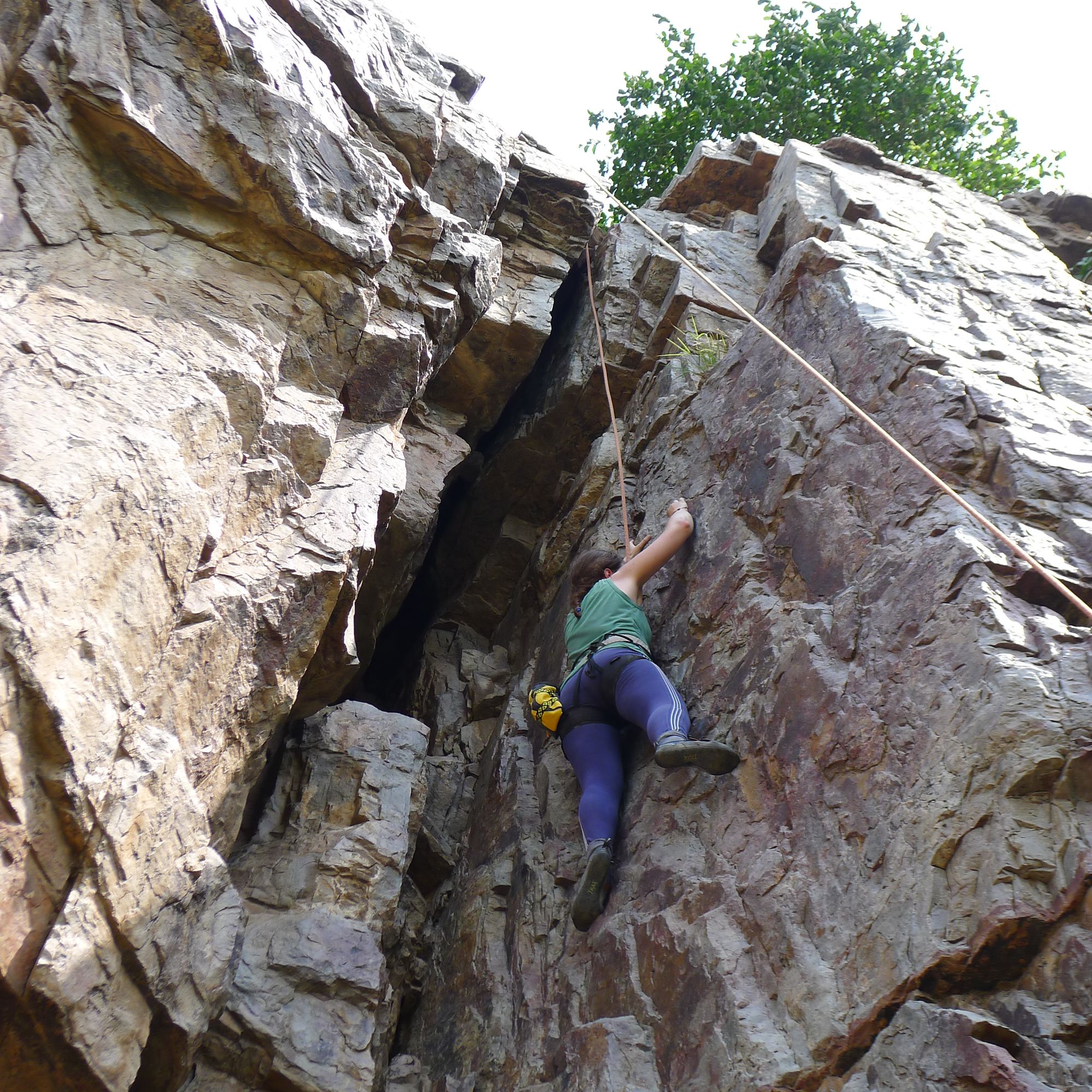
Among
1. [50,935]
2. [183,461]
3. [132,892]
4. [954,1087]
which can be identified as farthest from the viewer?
[183,461]

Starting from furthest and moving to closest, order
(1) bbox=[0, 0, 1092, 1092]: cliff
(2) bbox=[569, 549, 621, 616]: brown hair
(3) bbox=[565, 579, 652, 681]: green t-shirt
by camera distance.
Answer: (2) bbox=[569, 549, 621, 616]: brown hair, (3) bbox=[565, 579, 652, 681]: green t-shirt, (1) bbox=[0, 0, 1092, 1092]: cliff

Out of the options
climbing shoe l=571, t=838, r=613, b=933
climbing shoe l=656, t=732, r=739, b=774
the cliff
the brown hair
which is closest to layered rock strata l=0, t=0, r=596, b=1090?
the cliff

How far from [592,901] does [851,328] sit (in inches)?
135

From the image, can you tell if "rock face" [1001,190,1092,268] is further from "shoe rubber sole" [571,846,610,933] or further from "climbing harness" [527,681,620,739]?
"shoe rubber sole" [571,846,610,933]

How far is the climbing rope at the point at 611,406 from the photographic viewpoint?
20.5 feet

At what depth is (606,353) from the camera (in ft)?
27.8

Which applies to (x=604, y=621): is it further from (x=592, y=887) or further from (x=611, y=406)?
(x=611, y=406)

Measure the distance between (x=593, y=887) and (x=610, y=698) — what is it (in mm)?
1024

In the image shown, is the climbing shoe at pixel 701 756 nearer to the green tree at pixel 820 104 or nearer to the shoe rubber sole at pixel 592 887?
the shoe rubber sole at pixel 592 887

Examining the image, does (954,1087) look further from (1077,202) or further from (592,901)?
(1077,202)

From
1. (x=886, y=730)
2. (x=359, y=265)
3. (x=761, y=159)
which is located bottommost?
(x=886, y=730)

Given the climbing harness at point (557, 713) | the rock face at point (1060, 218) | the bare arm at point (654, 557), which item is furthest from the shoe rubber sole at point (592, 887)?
the rock face at point (1060, 218)

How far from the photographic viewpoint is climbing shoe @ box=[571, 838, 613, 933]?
447 centimetres

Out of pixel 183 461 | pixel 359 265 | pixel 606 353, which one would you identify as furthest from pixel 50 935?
pixel 606 353
